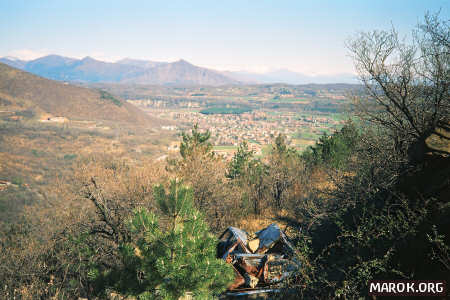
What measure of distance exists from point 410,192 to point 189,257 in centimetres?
612

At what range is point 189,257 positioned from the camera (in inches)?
188

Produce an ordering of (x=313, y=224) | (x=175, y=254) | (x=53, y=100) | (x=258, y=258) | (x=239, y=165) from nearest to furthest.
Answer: (x=175, y=254) → (x=258, y=258) → (x=313, y=224) → (x=239, y=165) → (x=53, y=100)

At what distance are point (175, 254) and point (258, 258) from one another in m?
4.15

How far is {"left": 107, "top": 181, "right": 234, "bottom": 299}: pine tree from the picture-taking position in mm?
4688

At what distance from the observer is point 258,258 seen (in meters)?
8.05

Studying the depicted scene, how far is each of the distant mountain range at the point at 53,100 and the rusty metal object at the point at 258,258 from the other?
8757 centimetres

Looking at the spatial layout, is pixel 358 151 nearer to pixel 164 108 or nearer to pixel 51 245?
pixel 51 245

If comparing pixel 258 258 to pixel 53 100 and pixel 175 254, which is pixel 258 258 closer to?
pixel 175 254

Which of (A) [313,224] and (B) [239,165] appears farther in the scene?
(B) [239,165]

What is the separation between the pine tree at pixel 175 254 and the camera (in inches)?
185

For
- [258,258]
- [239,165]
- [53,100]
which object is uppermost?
[53,100]

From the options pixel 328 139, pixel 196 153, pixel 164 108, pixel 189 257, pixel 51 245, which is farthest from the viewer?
pixel 164 108

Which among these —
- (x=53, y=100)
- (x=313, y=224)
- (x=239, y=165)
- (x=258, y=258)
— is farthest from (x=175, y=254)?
(x=53, y=100)

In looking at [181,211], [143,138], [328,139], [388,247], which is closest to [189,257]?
[181,211]
